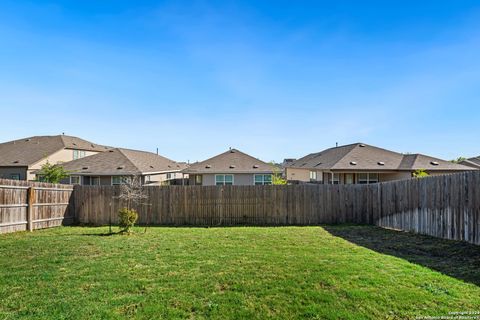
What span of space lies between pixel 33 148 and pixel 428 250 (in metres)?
35.2

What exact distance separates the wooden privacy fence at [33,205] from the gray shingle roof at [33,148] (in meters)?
17.9

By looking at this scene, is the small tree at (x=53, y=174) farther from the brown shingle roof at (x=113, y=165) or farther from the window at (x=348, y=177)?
the window at (x=348, y=177)

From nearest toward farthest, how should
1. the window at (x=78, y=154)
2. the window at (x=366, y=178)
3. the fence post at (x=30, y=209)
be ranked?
the fence post at (x=30, y=209) < the window at (x=366, y=178) < the window at (x=78, y=154)

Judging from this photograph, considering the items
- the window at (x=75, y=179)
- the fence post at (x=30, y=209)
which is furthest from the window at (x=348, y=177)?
the window at (x=75, y=179)

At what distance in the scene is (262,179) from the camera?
26766 mm

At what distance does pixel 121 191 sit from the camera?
14.6 m

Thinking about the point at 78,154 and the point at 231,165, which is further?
the point at 78,154

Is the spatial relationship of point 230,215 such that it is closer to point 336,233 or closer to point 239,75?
point 336,233

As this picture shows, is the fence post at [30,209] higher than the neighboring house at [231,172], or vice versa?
the neighboring house at [231,172]

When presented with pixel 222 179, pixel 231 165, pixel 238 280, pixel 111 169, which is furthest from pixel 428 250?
pixel 111 169

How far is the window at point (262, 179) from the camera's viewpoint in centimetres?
2659

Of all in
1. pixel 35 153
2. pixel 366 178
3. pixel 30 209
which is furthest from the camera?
pixel 35 153

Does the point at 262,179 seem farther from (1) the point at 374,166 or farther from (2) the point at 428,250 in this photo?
(2) the point at 428,250

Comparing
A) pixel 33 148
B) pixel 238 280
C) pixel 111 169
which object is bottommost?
pixel 238 280
